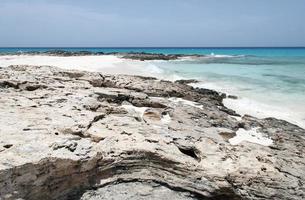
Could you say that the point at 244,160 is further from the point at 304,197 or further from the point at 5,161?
the point at 5,161

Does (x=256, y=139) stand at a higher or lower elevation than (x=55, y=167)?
lower

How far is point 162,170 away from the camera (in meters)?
5.27

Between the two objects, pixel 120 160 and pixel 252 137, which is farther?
pixel 252 137

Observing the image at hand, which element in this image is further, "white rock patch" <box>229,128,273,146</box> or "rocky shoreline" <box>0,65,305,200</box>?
"white rock patch" <box>229,128,273,146</box>

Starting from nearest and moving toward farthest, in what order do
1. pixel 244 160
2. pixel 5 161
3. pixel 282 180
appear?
pixel 5 161
pixel 282 180
pixel 244 160

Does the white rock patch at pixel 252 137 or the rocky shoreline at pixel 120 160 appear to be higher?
the rocky shoreline at pixel 120 160

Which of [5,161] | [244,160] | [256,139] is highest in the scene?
[5,161]

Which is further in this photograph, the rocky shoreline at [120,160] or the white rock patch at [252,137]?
the white rock patch at [252,137]

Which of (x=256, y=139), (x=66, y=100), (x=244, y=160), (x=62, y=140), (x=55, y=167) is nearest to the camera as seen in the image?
(x=55, y=167)

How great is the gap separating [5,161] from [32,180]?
0.41 metres

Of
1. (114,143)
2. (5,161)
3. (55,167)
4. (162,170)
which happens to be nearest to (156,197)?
(162,170)

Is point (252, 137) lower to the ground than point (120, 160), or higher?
lower

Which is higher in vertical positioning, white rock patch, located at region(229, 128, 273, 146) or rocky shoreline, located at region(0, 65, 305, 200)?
rocky shoreline, located at region(0, 65, 305, 200)

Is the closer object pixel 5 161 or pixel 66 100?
pixel 5 161
